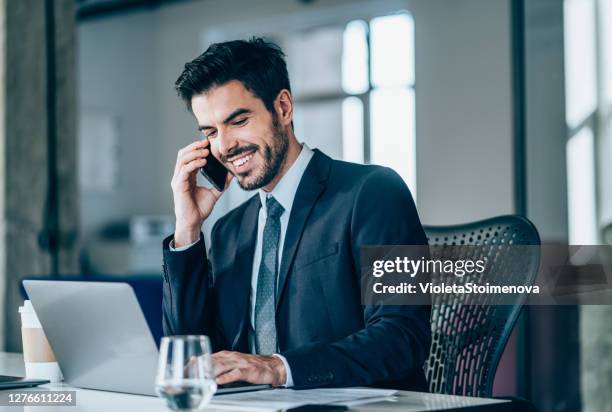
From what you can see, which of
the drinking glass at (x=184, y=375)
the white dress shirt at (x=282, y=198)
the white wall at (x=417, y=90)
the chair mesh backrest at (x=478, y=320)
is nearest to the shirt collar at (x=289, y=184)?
the white dress shirt at (x=282, y=198)

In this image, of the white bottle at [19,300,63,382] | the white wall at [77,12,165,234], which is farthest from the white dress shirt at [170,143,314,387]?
the white wall at [77,12,165,234]

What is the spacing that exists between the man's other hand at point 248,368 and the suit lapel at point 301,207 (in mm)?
374

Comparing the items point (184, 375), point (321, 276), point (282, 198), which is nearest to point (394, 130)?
point (282, 198)

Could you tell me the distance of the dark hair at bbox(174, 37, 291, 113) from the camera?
76.6 inches

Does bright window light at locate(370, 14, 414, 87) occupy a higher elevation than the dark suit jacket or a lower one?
higher

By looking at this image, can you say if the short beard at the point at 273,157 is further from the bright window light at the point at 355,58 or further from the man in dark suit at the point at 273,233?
the bright window light at the point at 355,58

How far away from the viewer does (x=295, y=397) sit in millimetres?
1354

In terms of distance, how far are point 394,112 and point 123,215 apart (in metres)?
2.87

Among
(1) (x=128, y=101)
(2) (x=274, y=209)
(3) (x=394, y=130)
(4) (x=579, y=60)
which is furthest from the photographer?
(1) (x=128, y=101)

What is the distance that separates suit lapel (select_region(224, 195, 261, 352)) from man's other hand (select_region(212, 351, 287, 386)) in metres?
0.42

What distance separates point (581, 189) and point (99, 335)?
7.21 feet

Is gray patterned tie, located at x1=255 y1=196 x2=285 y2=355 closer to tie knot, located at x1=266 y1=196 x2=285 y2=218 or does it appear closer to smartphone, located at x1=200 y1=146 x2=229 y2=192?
tie knot, located at x1=266 y1=196 x2=285 y2=218

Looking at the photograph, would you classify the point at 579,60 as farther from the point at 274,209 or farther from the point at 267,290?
the point at 267,290

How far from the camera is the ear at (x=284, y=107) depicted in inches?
79.4
